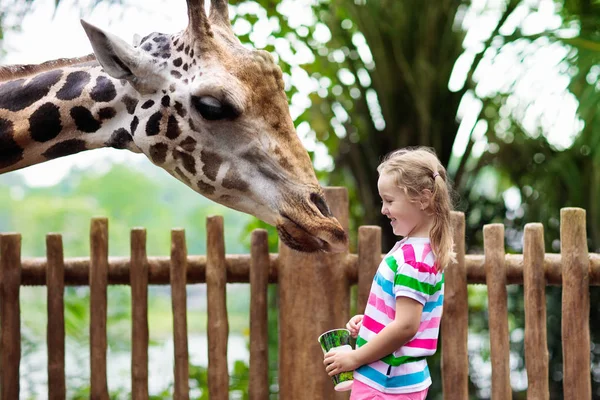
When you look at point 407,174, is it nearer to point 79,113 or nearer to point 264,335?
point 79,113

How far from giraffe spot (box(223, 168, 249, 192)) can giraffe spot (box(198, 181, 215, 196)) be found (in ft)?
0.18

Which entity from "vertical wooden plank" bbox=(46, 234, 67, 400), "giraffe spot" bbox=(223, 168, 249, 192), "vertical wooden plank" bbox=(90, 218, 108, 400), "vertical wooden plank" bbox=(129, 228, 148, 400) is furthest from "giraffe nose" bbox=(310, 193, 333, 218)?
"vertical wooden plank" bbox=(46, 234, 67, 400)

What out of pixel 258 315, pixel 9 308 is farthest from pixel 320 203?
pixel 9 308

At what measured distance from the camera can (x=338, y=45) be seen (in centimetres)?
407

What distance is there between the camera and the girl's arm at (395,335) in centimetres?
161

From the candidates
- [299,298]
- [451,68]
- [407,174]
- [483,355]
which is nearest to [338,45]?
[451,68]

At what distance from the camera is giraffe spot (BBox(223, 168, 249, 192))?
1.90 meters

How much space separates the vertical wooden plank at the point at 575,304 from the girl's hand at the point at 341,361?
1.13 m

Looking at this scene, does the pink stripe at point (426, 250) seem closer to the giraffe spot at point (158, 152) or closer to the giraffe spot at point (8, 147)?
the giraffe spot at point (158, 152)

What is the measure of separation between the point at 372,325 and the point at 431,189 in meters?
0.36

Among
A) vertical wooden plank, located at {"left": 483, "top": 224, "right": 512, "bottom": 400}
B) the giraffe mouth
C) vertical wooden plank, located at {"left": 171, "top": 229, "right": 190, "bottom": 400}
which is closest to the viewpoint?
the giraffe mouth

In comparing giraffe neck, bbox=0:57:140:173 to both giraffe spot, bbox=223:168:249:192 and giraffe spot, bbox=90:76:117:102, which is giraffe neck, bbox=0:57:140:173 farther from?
giraffe spot, bbox=223:168:249:192

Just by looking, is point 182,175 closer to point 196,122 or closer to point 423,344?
point 196,122

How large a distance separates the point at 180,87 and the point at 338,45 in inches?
91.4
